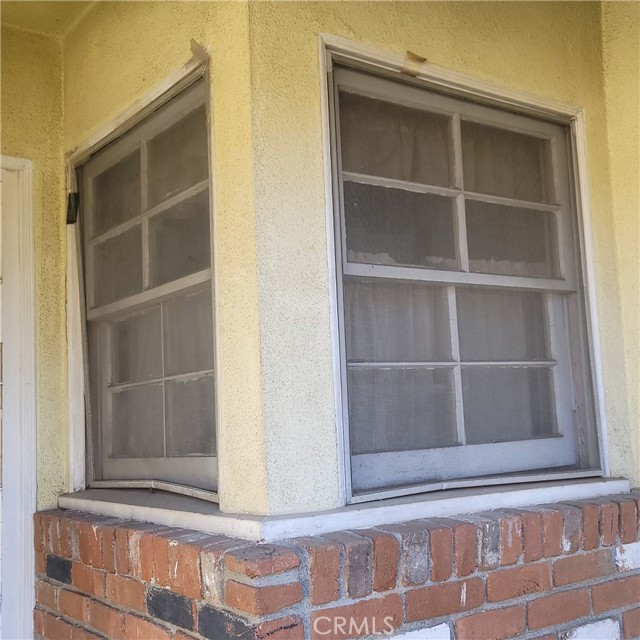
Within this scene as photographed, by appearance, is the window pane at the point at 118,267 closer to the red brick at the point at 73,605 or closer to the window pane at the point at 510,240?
the red brick at the point at 73,605

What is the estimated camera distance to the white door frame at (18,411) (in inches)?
104

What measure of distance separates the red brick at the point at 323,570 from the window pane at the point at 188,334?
0.74 m

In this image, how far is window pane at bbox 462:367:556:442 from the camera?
7.75 ft

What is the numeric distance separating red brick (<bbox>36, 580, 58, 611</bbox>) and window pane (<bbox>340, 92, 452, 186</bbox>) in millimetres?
1748

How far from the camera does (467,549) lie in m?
1.96

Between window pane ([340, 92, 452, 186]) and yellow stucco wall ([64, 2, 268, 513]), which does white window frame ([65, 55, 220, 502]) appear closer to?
yellow stucco wall ([64, 2, 268, 513])

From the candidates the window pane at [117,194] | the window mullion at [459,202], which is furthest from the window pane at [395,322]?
the window pane at [117,194]

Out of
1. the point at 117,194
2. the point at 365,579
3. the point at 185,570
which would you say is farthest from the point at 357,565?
the point at 117,194

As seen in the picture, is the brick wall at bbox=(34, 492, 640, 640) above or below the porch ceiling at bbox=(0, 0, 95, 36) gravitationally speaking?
below

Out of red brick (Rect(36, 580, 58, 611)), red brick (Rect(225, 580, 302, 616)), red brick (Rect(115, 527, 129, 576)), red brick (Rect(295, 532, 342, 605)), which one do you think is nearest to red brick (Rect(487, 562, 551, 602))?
red brick (Rect(295, 532, 342, 605))

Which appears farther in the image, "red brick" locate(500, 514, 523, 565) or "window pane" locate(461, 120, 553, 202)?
"window pane" locate(461, 120, 553, 202)

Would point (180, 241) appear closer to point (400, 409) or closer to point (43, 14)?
point (400, 409)

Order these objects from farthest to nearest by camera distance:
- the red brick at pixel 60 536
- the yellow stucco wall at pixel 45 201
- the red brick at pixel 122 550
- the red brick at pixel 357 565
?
the yellow stucco wall at pixel 45 201 < the red brick at pixel 60 536 < the red brick at pixel 122 550 < the red brick at pixel 357 565

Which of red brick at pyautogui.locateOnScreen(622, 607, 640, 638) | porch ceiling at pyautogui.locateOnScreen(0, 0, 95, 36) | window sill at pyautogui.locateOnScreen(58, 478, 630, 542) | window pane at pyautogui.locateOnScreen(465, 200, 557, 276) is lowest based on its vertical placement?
red brick at pyautogui.locateOnScreen(622, 607, 640, 638)
